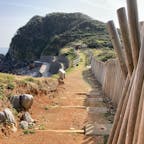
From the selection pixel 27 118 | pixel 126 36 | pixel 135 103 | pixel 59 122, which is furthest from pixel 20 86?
pixel 135 103

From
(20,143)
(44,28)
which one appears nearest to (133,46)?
(20,143)

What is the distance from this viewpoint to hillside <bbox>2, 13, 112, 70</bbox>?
3493 inches

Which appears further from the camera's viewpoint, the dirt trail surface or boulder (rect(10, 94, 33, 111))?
boulder (rect(10, 94, 33, 111))

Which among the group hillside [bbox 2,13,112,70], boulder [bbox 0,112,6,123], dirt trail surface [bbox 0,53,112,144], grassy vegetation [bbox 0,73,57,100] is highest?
hillside [bbox 2,13,112,70]

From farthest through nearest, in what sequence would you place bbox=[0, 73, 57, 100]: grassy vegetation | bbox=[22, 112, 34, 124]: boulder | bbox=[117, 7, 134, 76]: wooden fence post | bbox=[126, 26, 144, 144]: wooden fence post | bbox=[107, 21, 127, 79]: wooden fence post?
bbox=[0, 73, 57, 100]: grassy vegetation → bbox=[22, 112, 34, 124]: boulder → bbox=[107, 21, 127, 79]: wooden fence post → bbox=[117, 7, 134, 76]: wooden fence post → bbox=[126, 26, 144, 144]: wooden fence post

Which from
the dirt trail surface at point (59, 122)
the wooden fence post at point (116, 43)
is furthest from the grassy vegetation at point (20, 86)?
the wooden fence post at point (116, 43)

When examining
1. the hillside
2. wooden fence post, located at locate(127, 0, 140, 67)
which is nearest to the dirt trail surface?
wooden fence post, located at locate(127, 0, 140, 67)

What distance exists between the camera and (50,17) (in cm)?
11744

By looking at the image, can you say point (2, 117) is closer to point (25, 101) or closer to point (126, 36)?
point (25, 101)

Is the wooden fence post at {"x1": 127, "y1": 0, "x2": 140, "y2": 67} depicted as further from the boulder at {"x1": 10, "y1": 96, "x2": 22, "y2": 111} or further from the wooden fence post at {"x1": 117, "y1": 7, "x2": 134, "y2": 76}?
the boulder at {"x1": 10, "y1": 96, "x2": 22, "y2": 111}

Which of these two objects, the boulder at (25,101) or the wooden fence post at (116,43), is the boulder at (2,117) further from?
the wooden fence post at (116,43)

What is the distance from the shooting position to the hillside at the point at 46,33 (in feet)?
291

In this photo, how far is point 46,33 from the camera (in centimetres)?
11094

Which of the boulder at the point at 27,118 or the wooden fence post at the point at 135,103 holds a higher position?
the wooden fence post at the point at 135,103
